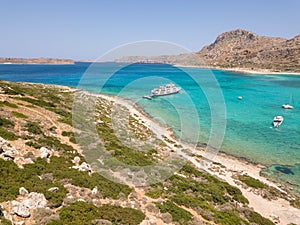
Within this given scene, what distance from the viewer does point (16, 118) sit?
19.0m

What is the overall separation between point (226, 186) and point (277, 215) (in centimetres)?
396

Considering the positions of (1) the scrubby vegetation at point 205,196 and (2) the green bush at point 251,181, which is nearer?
(1) the scrubby vegetation at point 205,196

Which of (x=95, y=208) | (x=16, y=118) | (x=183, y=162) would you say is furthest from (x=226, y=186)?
(x=16, y=118)

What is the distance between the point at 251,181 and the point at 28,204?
1876cm

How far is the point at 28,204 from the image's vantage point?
9.62 metres

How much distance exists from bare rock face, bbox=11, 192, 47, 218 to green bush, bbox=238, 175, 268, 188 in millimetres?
17472

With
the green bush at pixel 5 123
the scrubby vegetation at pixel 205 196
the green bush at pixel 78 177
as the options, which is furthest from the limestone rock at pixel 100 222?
the green bush at pixel 5 123

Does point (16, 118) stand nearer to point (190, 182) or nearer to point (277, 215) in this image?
point (190, 182)

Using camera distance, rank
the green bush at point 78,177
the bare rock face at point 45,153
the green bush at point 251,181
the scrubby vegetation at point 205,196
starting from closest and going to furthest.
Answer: the green bush at point 78,177 → the scrubby vegetation at point 205,196 → the bare rock face at point 45,153 → the green bush at point 251,181

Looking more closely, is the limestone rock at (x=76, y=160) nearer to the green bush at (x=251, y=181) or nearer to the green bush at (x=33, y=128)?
the green bush at (x=33, y=128)

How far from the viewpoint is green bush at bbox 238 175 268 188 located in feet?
64.8

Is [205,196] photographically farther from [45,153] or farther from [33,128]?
[33,128]

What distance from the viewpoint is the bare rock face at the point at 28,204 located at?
8.97 m

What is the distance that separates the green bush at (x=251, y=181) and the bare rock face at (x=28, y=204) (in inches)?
688
